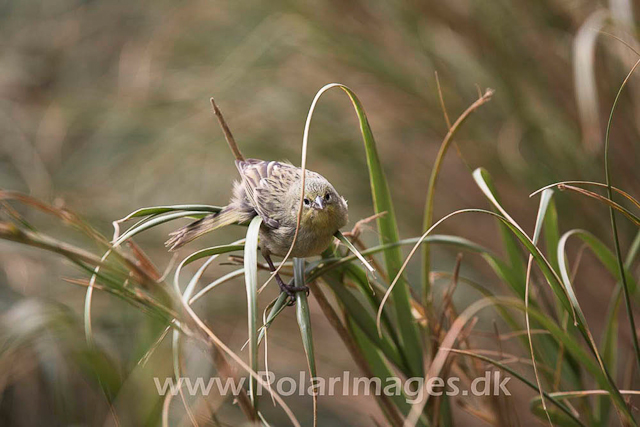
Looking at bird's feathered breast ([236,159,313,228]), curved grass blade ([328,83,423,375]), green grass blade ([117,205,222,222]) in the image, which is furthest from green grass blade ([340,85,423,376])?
green grass blade ([117,205,222,222])

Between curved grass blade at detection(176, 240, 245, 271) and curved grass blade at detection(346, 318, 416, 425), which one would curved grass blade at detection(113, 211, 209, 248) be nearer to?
curved grass blade at detection(176, 240, 245, 271)

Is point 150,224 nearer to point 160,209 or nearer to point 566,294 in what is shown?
point 160,209

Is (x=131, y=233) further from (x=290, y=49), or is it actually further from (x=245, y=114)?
(x=290, y=49)

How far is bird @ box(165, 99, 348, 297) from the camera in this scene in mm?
697

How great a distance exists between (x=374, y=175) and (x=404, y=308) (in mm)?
184

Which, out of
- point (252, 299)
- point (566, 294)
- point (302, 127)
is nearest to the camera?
point (252, 299)

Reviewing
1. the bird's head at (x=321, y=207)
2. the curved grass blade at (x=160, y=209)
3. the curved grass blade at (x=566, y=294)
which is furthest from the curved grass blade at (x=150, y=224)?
the curved grass blade at (x=566, y=294)

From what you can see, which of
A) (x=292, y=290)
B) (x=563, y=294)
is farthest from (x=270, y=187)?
(x=563, y=294)

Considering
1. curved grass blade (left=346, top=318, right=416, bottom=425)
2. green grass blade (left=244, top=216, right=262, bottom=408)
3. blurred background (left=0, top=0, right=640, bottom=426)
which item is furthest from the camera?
blurred background (left=0, top=0, right=640, bottom=426)

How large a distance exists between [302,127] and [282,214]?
1052 millimetres

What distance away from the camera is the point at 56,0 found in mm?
2389

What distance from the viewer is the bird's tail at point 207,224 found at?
714 mm

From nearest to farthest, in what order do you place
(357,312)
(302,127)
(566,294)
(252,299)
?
(252,299) → (566,294) → (357,312) → (302,127)

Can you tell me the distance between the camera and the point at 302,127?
1.76 metres
